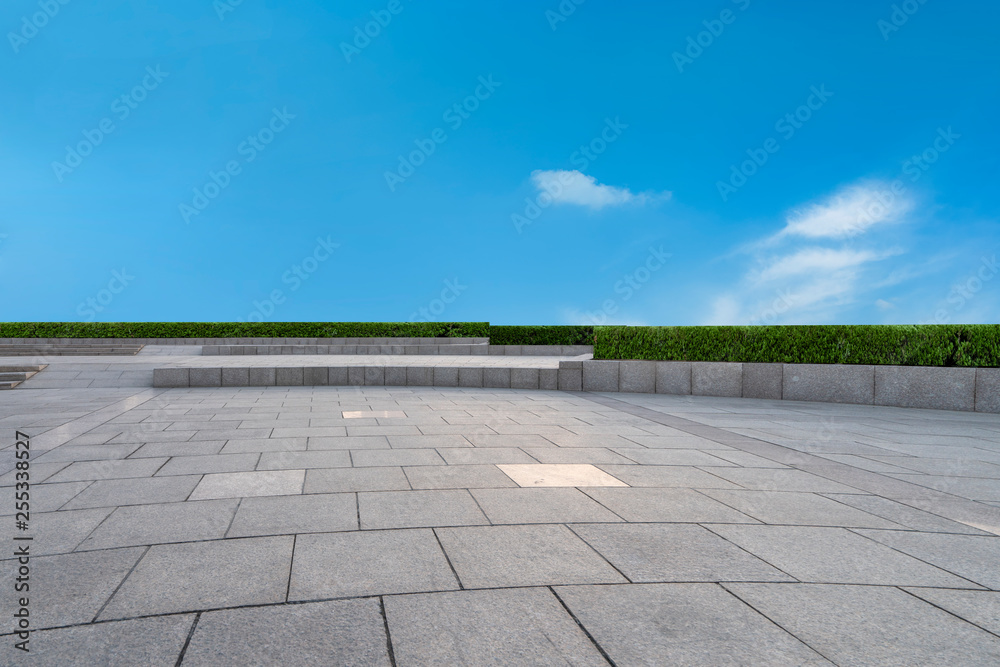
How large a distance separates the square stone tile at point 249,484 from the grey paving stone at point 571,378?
26.6ft

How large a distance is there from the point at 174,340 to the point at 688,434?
89.3 ft

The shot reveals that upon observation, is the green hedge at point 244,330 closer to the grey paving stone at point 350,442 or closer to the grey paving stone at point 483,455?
the grey paving stone at point 350,442

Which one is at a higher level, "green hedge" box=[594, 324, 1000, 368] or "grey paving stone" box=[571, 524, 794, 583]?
"green hedge" box=[594, 324, 1000, 368]

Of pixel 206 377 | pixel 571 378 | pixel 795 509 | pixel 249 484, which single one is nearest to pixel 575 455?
pixel 795 509

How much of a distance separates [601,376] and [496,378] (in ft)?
7.70

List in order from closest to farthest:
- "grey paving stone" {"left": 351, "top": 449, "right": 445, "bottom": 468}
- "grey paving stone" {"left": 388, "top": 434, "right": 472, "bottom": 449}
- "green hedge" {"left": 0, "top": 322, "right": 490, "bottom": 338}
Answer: "grey paving stone" {"left": 351, "top": 449, "right": 445, "bottom": 468} < "grey paving stone" {"left": 388, "top": 434, "right": 472, "bottom": 449} < "green hedge" {"left": 0, "top": 322, "right": 490, "bottom": 338}

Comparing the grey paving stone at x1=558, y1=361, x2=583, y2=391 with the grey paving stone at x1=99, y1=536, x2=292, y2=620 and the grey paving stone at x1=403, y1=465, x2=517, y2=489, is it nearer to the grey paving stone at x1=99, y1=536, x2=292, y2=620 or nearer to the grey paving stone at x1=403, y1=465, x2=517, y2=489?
the grey paving stone at x1=403, y1=465, x2=517, y2=489

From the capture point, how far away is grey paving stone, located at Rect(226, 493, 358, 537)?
10.8 ft

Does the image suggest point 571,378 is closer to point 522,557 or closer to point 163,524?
point 522,557

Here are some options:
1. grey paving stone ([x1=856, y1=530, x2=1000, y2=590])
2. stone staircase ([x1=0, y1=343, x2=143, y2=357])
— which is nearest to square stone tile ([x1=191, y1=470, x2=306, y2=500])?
grey paving stone ([x1=856, y1=530, x2=1000, y2=590])

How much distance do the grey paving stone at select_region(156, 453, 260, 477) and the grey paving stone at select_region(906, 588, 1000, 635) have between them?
478 cm

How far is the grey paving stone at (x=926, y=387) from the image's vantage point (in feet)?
32.1

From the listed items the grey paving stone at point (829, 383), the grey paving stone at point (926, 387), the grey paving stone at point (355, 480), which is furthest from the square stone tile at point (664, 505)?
the grey paving stone at point (926, 387)

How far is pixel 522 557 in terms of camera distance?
292cm
